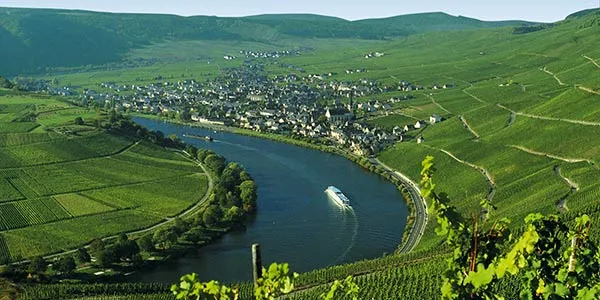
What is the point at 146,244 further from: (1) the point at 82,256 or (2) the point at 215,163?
(2) the point at 215,163

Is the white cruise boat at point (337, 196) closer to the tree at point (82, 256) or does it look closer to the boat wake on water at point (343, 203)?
the boat wake on water at point (343, 203)

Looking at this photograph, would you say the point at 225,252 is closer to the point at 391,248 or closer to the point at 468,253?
the point at 391,248

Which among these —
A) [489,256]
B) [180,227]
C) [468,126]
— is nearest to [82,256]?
[180,227]

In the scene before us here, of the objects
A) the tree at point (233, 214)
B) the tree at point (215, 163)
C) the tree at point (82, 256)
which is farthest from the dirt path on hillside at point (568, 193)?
the tree at point (215, 163)

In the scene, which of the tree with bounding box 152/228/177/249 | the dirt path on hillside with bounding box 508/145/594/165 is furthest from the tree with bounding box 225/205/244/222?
the dirt path on hillside with bounding box 508/145/594/165

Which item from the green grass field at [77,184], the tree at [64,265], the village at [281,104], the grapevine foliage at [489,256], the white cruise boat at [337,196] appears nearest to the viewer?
the grapevine foliage at [489,256]

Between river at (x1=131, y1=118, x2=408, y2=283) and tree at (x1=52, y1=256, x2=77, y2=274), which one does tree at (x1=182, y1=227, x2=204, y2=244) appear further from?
tree at (x1=52, y1=256, x2=77, y2=274)

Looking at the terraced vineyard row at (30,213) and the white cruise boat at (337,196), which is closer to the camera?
the terraced vineyard row at (30,213)
